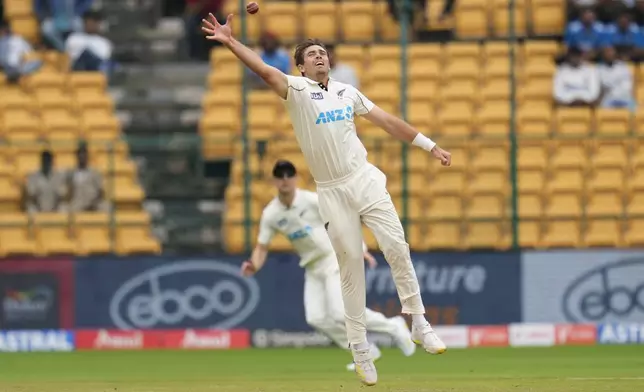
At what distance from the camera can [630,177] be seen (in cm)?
1562

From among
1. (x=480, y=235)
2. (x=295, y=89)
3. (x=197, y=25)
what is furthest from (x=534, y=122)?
(x=295, y=89)

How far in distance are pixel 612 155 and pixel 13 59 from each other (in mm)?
7263

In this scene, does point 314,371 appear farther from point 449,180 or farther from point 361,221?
point 449,180

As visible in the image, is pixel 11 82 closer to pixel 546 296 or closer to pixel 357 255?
pixel 546 296

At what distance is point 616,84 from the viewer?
16344 mm

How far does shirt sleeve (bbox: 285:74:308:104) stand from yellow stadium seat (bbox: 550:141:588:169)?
7527 mm

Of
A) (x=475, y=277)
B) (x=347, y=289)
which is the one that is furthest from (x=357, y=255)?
(x=475, y=277)

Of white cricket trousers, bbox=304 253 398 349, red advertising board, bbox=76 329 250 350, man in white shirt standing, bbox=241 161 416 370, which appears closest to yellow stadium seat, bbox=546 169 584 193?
red advertising board, bbox=76 329 250 350

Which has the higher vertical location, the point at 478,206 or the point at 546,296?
the point at 478,206

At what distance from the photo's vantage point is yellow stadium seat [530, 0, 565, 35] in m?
17.3

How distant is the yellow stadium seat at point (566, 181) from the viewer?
1561 centimetres

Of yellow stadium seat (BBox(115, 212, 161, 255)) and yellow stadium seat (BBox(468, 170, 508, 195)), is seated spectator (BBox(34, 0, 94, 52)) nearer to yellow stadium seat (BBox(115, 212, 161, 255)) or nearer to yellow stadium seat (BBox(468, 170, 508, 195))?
yellow stadium seat (BBox(115, 212, 161, 255))

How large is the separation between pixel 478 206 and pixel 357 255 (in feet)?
21.9

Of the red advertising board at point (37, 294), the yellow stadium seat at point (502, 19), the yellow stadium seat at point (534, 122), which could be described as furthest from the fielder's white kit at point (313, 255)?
the yellow stadium seat at point (502, 19)
